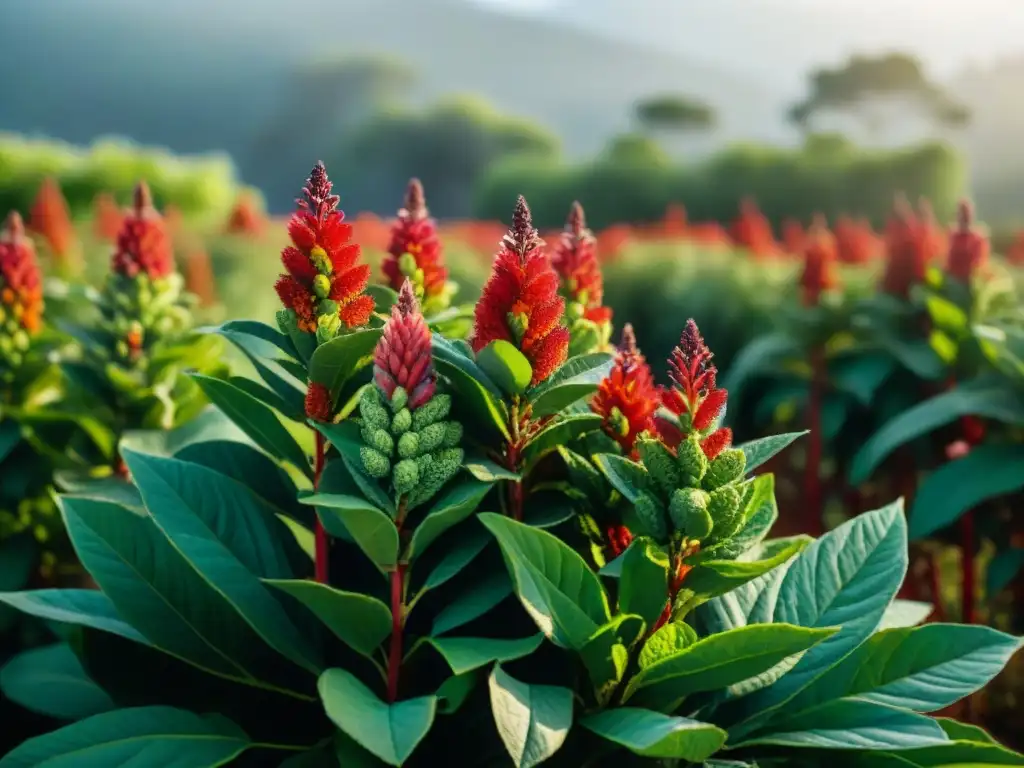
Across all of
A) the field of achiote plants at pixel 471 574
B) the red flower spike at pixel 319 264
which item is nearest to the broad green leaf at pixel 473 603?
the field of achiote plants at pixel 471 574

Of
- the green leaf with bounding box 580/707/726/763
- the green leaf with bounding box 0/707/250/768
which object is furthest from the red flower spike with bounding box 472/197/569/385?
the green leaf with bounding box 0/707/250/768

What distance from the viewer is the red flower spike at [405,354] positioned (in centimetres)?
138

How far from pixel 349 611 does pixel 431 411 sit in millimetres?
316

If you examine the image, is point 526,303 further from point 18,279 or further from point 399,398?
point 18,279

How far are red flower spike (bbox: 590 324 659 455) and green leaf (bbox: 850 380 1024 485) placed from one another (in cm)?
155

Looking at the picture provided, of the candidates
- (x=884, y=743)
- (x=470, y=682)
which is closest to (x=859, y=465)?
A: (x=884, y=743)

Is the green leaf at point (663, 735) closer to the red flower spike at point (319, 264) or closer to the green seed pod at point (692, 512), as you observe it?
the green seed pod at point (692, 512)

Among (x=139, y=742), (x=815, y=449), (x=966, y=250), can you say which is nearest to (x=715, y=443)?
(x=139, y=742)

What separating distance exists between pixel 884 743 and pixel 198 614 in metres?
1.04

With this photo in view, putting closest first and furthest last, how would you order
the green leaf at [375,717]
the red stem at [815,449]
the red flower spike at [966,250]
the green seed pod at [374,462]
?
the green leaf at [375,717], the green seed pod at [374,462], the red flower spike at [966,250], the red stem at [815,449]

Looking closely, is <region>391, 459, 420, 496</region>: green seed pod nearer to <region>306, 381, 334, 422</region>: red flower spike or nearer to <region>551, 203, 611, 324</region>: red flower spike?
<region>306, 381, 334, 422</region>: red flower spike

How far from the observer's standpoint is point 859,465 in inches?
123

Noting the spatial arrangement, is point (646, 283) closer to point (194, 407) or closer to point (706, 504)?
point (194, 407)

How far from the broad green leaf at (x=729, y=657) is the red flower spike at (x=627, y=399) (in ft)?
1.07
